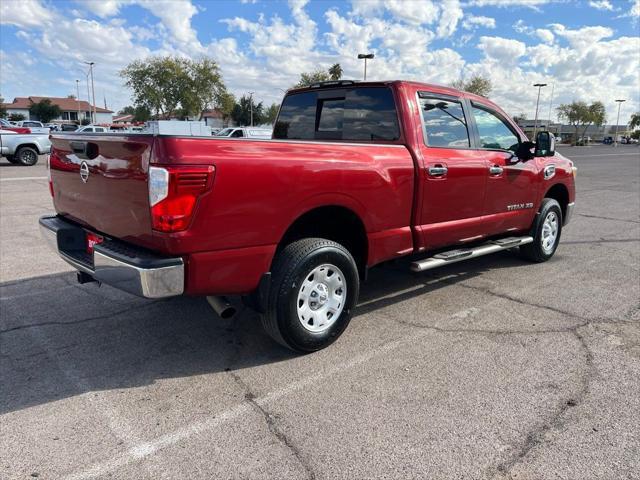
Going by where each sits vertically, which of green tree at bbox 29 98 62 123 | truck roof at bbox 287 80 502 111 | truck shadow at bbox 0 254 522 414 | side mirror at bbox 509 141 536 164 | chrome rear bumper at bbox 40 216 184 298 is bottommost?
truck shadow at bbox 0 254 522 414

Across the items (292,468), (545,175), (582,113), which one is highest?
(582,113)

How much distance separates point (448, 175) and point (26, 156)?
18934mm

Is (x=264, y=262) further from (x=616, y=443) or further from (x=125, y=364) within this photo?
(x=616, y=443)

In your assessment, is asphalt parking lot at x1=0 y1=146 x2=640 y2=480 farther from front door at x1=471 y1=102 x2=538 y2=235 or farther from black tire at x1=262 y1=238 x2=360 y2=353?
front door at x1=471 y1=102 x2=538 y2=235

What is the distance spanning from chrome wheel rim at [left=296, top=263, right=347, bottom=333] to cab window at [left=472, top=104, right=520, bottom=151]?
233cm

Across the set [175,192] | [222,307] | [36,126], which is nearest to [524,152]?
[222,307]

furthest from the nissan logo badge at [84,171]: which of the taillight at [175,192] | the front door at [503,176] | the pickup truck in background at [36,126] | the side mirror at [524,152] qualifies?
the pickup truck in background at [36,126]

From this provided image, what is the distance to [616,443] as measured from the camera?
2654 millimetres

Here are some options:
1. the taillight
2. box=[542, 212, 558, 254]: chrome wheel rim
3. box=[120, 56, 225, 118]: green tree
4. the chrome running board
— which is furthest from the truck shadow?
box=[120, 56, 225, 118]: green tree

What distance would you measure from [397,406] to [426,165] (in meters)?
2.08

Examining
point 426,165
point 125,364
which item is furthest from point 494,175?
point 125,364

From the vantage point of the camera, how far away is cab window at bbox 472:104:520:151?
509 cm

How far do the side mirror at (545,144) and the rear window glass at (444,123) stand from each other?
1.07 metres

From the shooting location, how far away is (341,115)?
4.70 meters
